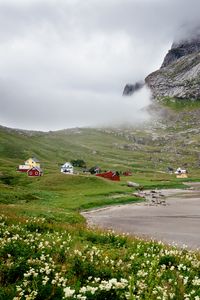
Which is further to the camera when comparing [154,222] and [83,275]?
[154,222]

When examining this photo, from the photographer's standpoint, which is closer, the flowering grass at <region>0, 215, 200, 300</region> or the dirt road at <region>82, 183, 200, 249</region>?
the flowering grass at <region>0, 215, 200, 300</region>

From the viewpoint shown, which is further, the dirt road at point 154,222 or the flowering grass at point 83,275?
the dirt road at point 154,222

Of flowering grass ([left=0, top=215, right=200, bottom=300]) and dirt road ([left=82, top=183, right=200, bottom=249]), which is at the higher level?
flowering grass ([left=0, top=215, right=200, bottom=300])

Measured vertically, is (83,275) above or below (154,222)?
above

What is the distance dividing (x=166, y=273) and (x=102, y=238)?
9.73m

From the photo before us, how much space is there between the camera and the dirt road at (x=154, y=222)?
37.7 m

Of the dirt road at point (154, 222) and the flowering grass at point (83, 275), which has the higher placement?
the flowering grass at point (83, 275)

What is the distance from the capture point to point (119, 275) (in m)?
12.0

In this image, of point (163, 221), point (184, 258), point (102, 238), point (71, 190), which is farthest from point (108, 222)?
point (71, 190)

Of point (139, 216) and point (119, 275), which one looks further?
point (139, 216)

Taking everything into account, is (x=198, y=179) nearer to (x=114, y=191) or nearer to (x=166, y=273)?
(x=114, y=191)

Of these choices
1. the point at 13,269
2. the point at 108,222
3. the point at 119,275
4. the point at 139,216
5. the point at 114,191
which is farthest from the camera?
the point at 114,191

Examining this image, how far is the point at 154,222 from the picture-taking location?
5006 cm

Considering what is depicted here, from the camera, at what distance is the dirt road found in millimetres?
37719
